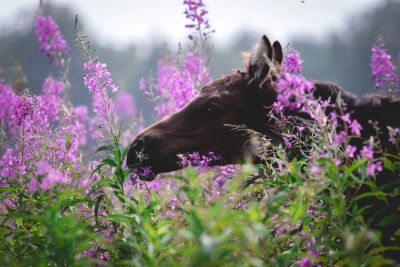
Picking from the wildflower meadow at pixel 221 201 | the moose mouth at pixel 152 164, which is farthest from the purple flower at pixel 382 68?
the moose mouth at pixel 152 164

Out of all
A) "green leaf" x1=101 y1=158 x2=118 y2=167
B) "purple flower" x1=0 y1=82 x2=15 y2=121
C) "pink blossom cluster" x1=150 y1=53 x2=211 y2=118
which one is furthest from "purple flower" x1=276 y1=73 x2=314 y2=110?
"purple flower" x1=0 y1=82 x2=15 y2=121

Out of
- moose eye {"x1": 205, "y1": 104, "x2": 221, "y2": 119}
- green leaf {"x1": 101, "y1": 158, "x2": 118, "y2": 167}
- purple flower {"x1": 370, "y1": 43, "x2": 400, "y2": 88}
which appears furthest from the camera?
purple flower {"x1": 370, "y1": 43, "x2": 400, "y2": 88}

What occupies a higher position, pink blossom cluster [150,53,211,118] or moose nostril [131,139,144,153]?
pink blossom cluster [150,53,211,118]

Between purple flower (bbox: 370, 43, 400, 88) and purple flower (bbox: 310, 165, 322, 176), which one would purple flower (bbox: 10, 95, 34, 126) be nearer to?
purple flower (bbox: 310, 165, 322, 176)

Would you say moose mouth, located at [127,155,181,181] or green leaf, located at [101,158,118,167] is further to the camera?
moose mouth, located at [127,155,181,181]

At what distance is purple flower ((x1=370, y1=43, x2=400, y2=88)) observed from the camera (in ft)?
19.5

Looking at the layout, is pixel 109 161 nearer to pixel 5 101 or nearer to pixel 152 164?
pixel 152 164

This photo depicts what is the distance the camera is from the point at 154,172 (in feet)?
15.2

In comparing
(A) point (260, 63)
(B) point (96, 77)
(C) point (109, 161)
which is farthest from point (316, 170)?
(B) point (96, 77)

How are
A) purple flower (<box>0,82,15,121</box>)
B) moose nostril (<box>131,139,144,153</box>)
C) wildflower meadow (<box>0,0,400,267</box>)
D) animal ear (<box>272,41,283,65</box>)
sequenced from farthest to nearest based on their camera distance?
purple flower (<box>0,82,15,121</box>) < animal ear (<box>272,41,283,65</box>) < moose nostril (<box>131,139,144,153</box>) < wildflower meadow (<box>0,0,400,267</box>)

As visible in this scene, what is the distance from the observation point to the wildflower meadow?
264 cm

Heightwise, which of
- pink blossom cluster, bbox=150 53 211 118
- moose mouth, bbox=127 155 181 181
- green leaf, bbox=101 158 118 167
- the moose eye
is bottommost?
green leaf, bbox=101 158 118 167

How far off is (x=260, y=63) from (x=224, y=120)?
719mm

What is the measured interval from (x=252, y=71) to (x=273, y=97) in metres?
0.34
